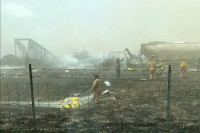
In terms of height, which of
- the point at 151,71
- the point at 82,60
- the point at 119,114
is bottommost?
the point at 119,114

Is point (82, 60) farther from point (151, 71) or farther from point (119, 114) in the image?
point (119, 114)

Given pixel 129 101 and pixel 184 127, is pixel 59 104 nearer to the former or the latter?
pixel 129 101

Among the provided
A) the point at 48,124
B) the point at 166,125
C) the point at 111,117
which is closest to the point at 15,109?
the point at 48,124

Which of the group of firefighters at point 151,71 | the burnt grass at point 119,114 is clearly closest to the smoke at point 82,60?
the group of firefighters at point 151,71

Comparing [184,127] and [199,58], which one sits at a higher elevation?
[199,58]

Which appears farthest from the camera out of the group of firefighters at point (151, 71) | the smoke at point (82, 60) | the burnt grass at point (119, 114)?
the smoke at point (82, 60)

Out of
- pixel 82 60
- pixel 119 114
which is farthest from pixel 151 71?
pixel 82 60

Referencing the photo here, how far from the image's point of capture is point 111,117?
7.57 m

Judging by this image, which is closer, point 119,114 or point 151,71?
point 119,114

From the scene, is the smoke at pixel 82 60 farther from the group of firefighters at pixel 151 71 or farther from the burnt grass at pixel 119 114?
the burnt grass at pixel 119 114

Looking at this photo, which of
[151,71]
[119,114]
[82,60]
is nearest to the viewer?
[119,114]

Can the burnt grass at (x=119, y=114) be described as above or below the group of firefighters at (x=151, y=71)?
below

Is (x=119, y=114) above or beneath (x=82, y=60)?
beneath

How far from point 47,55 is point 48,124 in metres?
15.6
